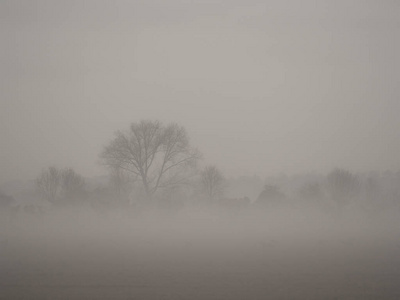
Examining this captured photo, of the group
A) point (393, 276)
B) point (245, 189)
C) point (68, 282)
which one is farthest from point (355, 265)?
point (245, 189)

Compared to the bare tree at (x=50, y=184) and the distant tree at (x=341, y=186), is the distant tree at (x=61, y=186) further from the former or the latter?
the distant tree at (x=341, y=186)

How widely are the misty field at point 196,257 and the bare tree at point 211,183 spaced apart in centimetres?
770

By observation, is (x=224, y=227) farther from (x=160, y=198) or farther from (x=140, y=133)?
(x=140, y=133)

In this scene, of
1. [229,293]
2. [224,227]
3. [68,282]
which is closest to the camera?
[229,293]

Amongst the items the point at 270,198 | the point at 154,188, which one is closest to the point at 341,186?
the point at 270,198

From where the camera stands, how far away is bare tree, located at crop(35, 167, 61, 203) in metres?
60.3

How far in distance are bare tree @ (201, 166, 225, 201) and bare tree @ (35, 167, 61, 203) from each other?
846 inches

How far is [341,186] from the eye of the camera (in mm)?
63469

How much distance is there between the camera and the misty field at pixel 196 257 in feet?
67.6

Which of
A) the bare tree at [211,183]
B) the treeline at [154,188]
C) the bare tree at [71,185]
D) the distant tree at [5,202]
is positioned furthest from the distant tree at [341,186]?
the distant tree at [5,202]

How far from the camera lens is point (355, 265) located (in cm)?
2658

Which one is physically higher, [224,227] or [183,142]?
[183,142]

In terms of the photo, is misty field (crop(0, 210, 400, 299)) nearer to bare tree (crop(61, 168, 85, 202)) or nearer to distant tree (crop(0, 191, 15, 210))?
bare tree (crop(61, 168, 85, 202))

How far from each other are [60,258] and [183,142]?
1252 inches
